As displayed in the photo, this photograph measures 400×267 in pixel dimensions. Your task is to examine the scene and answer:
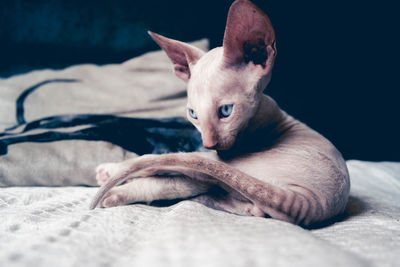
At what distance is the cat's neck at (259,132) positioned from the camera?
0.84 metres

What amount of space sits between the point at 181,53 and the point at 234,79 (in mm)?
249

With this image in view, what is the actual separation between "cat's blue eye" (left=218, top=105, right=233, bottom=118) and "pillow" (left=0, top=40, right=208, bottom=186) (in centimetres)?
56

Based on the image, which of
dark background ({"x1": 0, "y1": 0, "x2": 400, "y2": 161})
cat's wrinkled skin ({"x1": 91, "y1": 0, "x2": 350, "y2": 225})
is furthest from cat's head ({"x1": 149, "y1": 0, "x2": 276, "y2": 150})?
dark background ({"x1": 0, "y1": 0, "x2": 400, "y2": 161})

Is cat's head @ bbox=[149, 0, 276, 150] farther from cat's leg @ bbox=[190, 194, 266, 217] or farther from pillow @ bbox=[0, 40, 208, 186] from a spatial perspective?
pillow @ bbox=[0, 40, 208, 186]

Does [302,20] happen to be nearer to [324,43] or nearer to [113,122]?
[324,43]

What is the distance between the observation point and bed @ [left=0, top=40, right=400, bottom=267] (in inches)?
15.6

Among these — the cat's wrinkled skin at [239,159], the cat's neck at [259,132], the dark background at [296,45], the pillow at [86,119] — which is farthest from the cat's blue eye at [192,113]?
the dark background at [296,45]

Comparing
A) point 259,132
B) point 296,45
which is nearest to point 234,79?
point 259,132

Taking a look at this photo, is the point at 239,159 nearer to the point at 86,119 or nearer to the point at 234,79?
the point at 234,79

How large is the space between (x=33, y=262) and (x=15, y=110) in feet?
4.03

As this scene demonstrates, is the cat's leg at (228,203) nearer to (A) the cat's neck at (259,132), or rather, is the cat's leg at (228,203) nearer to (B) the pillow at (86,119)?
(A) the cat's neck at (259,132)

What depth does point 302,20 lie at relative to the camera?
1737 mm

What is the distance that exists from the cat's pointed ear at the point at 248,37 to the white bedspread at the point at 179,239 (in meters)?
0.38

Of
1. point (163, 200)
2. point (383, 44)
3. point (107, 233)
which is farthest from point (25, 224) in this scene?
point (383, 44)
